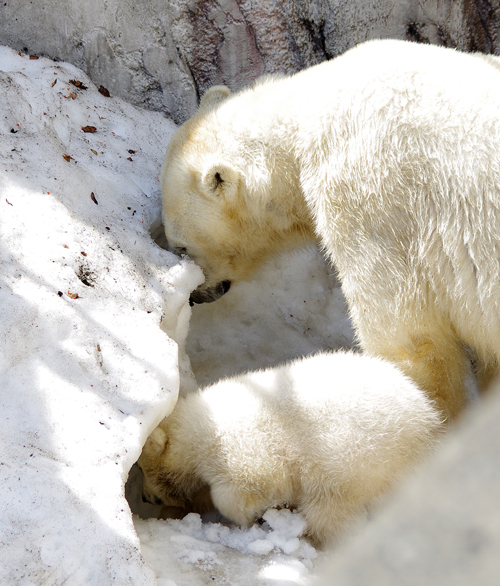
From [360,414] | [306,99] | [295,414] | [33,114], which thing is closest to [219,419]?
[295,414]

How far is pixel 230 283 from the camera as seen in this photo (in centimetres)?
335

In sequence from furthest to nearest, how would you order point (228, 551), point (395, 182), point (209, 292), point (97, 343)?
1. point (209, 292)
2. point (395, 182)
3. point (97, 343)
4. point (228, 551)

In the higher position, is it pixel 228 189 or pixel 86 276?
pixel 228 189

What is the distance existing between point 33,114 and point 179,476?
198cm

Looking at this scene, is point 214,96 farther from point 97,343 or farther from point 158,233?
point 97,343

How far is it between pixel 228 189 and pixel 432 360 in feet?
3.96

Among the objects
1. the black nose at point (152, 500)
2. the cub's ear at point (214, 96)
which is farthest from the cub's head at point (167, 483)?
the cub's ear at point (214, 96)

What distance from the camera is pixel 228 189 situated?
2.76 m

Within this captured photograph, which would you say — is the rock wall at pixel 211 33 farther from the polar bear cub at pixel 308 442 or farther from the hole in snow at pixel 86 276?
the polar bear cub at pixel 308 442

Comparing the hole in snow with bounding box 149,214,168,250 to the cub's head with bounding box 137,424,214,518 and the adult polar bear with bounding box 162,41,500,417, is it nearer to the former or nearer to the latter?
the adult polar bear with bounding box 162,41,500,417

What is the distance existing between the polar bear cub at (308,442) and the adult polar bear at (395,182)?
0.31 meters

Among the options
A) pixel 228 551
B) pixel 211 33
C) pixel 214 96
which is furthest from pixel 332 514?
pixel 211 33

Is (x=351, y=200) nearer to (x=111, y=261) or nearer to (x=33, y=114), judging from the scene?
(x=111, y=261)

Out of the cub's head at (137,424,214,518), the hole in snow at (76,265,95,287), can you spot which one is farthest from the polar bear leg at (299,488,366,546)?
the hole in snow at (76,265,95,287)
